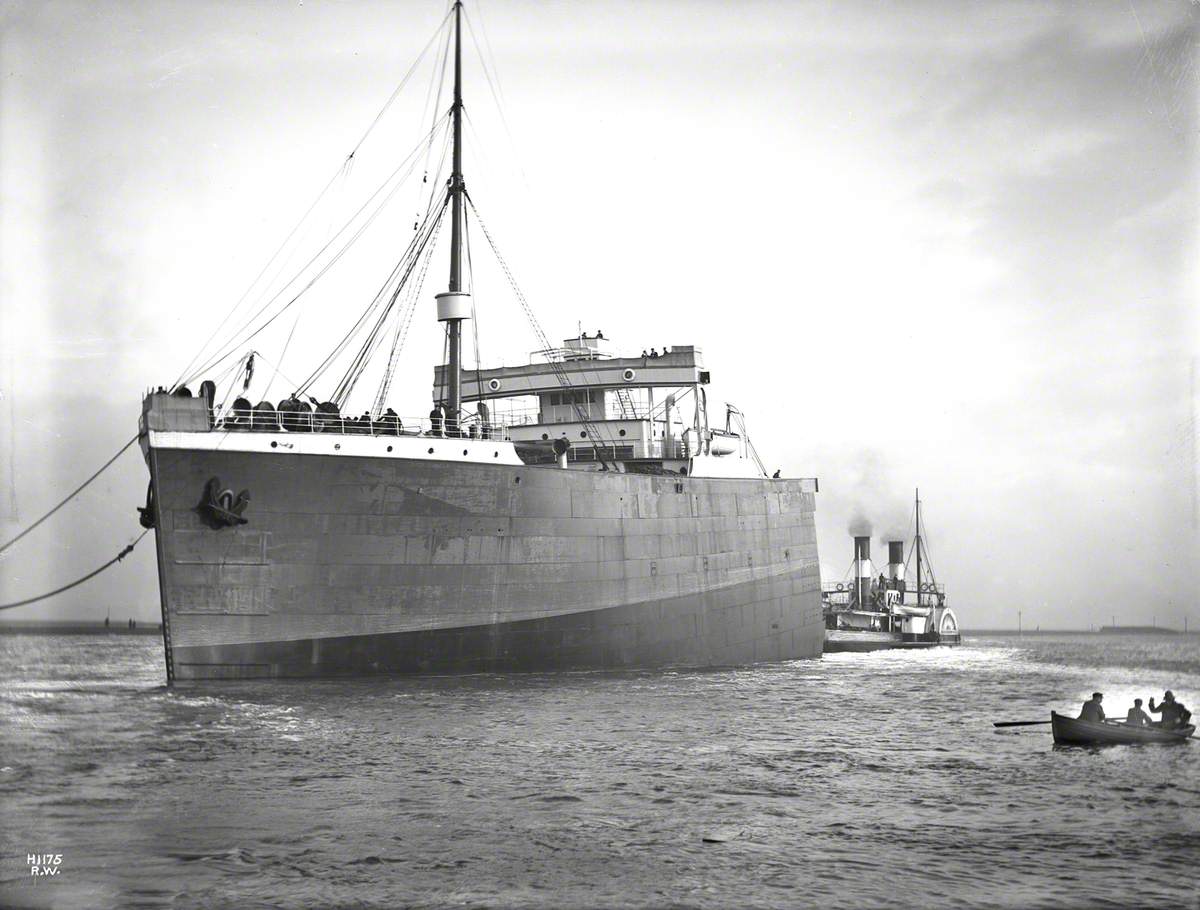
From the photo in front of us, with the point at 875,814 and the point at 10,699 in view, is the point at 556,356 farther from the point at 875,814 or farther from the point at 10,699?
the point at 875,814

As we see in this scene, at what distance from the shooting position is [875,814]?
12820 millimetres

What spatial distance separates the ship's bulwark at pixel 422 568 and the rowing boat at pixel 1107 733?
11.3 m

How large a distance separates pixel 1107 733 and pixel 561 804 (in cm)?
940

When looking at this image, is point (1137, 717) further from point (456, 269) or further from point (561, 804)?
point (456, 269)

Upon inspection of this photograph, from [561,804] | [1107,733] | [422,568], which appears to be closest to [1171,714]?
[1107,733]

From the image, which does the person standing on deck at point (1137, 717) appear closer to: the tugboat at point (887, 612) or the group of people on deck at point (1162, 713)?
the group of people on deck at point (1162, 713)

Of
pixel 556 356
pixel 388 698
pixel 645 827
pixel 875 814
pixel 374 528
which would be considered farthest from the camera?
pixel 556 356

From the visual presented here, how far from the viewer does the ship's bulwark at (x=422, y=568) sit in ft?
68.0

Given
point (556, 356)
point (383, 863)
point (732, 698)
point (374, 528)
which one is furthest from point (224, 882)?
point (556, 356)

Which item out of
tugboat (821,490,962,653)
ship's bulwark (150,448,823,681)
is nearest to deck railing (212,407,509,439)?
ship's bulwark (150,448,823,681)

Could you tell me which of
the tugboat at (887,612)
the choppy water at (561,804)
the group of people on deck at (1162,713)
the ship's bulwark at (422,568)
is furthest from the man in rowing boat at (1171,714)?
the tugboat at (887,612)

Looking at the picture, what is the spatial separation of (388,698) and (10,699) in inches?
371

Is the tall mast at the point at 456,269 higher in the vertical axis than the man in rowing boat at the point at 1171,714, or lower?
higher

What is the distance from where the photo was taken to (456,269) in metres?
26.5
